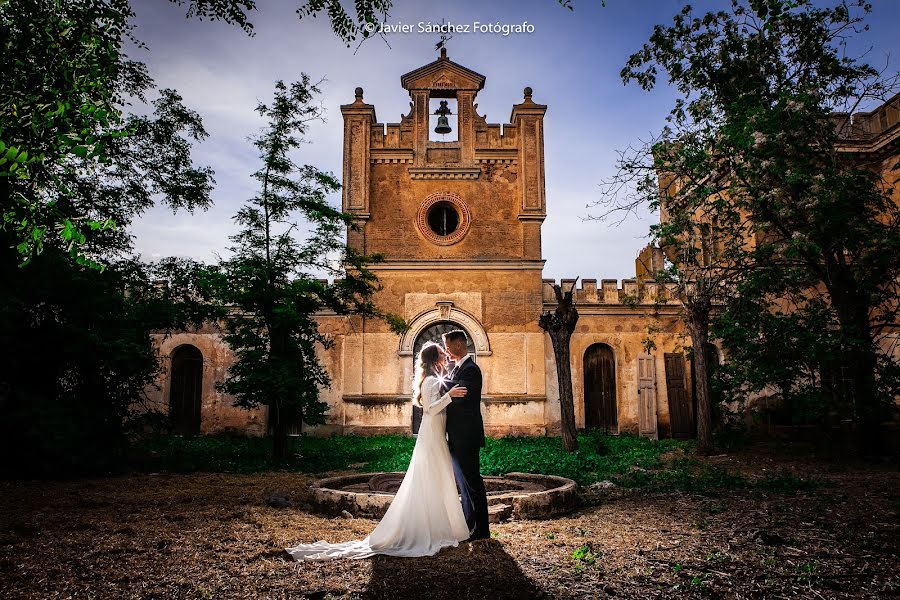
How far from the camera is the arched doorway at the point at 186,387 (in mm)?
18344

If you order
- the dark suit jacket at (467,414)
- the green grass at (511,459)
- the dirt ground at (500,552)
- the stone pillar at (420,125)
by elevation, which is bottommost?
the green grass at (511,459)

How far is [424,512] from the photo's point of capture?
5.09m

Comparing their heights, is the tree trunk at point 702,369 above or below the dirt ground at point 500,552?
above

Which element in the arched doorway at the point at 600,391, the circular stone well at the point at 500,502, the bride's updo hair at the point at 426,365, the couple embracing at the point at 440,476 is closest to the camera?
the couple embracing at the point at 440,476

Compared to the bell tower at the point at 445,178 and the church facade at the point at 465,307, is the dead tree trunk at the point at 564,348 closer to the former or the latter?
the church facade at the point at 465,307

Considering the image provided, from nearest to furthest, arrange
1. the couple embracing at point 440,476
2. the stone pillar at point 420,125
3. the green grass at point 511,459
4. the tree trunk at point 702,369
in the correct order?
the couple embracing at point 440,476, the green grass at point 511,459, the tree trunk at point 702,369, the stone pillar at point 420,125

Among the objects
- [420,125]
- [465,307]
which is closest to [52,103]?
[465,307]

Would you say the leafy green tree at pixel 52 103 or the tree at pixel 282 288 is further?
the tree at pixel 282 288

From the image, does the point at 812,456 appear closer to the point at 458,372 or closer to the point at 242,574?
the point at 458,372

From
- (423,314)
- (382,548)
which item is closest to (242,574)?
(382,548)

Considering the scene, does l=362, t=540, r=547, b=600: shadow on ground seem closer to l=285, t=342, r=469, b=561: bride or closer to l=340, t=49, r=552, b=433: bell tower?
l=285, t=342, r=469, b=561: bride

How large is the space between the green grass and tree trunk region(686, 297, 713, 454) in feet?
2.05

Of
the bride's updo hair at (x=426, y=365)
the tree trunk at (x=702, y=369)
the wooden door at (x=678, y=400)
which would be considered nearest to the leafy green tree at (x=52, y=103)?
the bride's updo hair at (x=426, y=365)

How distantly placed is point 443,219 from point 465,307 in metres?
3.01
